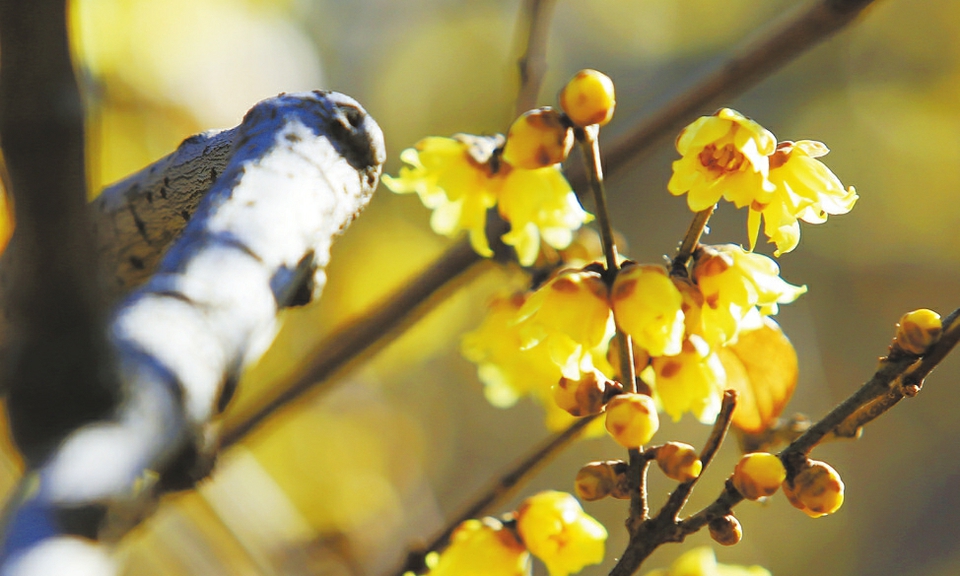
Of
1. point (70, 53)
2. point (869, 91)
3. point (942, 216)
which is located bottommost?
point (942, 216)

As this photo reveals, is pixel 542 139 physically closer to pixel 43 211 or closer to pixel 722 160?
pixel 722 160

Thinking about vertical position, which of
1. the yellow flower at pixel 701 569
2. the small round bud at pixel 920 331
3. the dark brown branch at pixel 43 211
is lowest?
the yellow flower at pixel 701 569

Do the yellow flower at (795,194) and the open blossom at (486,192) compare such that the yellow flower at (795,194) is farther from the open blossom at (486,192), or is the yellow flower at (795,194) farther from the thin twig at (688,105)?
the thin twig at (688,105)

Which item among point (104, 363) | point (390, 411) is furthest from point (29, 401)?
point (390, 411)

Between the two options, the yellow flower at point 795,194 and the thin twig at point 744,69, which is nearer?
the yellow flower at point 795,194

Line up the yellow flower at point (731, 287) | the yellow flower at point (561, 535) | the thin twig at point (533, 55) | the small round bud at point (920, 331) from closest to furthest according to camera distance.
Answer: the small round bud at point (920, 331) → the yellow flower at point (731, 287) → the yellow flower at point (561, 535) → the thin twig at point (533, 55)

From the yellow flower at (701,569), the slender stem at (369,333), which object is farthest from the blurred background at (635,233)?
the yellow flower at (701,569)

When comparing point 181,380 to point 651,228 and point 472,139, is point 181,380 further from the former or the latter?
point 651,228

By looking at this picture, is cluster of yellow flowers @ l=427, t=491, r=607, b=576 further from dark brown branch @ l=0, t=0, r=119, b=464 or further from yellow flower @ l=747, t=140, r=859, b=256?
dark brown branch @ l=0, t=0, r=119, b=464
